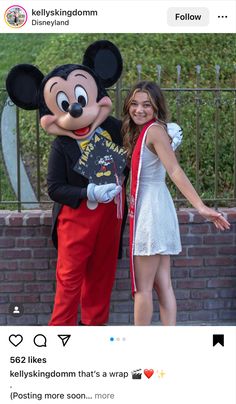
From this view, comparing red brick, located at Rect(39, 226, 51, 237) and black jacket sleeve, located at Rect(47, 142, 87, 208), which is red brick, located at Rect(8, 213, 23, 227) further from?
black jacket sleeve, located at Rect(47, 142, 87, 208)

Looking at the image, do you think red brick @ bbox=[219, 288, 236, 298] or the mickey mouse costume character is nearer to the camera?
the mickey mouse costume character

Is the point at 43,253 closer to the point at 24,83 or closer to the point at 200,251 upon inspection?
the point at 200,251

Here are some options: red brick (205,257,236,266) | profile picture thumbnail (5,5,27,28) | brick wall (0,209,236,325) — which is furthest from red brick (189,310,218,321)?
profile picture thumbnail (5,5,27,28)

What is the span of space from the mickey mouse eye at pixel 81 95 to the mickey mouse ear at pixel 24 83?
154 millimetres

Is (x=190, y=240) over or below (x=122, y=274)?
over

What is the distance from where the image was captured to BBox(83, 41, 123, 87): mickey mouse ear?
97.7 inches

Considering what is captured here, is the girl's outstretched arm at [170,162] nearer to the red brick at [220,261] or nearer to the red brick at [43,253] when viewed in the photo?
the red brick at [220,261]

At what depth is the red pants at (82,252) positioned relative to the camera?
2.56m

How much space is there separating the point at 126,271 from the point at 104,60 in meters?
0.95

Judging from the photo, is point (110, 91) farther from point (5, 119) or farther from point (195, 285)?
point (195, 285)

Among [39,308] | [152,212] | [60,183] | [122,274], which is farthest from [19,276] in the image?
[152,212]

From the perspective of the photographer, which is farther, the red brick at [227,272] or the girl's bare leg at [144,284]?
the red brick at [227,272]

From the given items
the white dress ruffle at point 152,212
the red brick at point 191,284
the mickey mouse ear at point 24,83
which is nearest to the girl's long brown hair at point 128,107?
the white dress ruffle at point 152,212

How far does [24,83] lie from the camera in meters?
2.45
